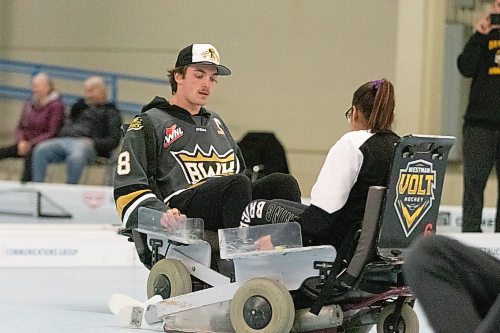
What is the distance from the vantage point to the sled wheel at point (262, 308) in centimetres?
341

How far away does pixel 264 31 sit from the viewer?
10.1 m

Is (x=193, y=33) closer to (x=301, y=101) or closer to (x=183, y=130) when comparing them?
(x=301, y=101)

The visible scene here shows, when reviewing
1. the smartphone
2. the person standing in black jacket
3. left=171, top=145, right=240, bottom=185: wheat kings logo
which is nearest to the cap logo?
left=171, top=145, right=240, bottom=185: wheat kings logo

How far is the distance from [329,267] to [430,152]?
0.46m

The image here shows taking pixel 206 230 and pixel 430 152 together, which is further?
pixel 206 230

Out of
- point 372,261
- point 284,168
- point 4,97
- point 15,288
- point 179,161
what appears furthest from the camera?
point 4,97

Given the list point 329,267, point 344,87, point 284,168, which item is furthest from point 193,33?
point 329,267

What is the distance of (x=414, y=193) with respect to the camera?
347cm

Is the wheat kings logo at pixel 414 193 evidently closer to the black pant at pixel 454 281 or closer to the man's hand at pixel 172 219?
the man's hand at pixel 172 219

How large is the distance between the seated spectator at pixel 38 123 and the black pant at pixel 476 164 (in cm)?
376

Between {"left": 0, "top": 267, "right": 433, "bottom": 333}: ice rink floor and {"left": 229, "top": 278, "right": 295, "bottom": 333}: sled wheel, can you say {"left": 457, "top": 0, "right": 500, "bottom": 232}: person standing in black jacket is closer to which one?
{"left": 0, "top": 267, "right": 433, "bottom": 333}: ice rink floor

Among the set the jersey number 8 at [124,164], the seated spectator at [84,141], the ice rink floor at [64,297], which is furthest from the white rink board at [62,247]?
the seated spectator at [84,141]

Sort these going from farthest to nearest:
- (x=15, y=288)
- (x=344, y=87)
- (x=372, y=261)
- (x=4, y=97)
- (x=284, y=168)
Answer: (x=4, y=97)
(x=344, y=87)
(x=284, y=168)
(x=15, y=288)
(x=372, y=261)

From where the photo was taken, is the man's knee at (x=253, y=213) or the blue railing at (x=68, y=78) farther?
the blue railing at (x=68, y=78)
